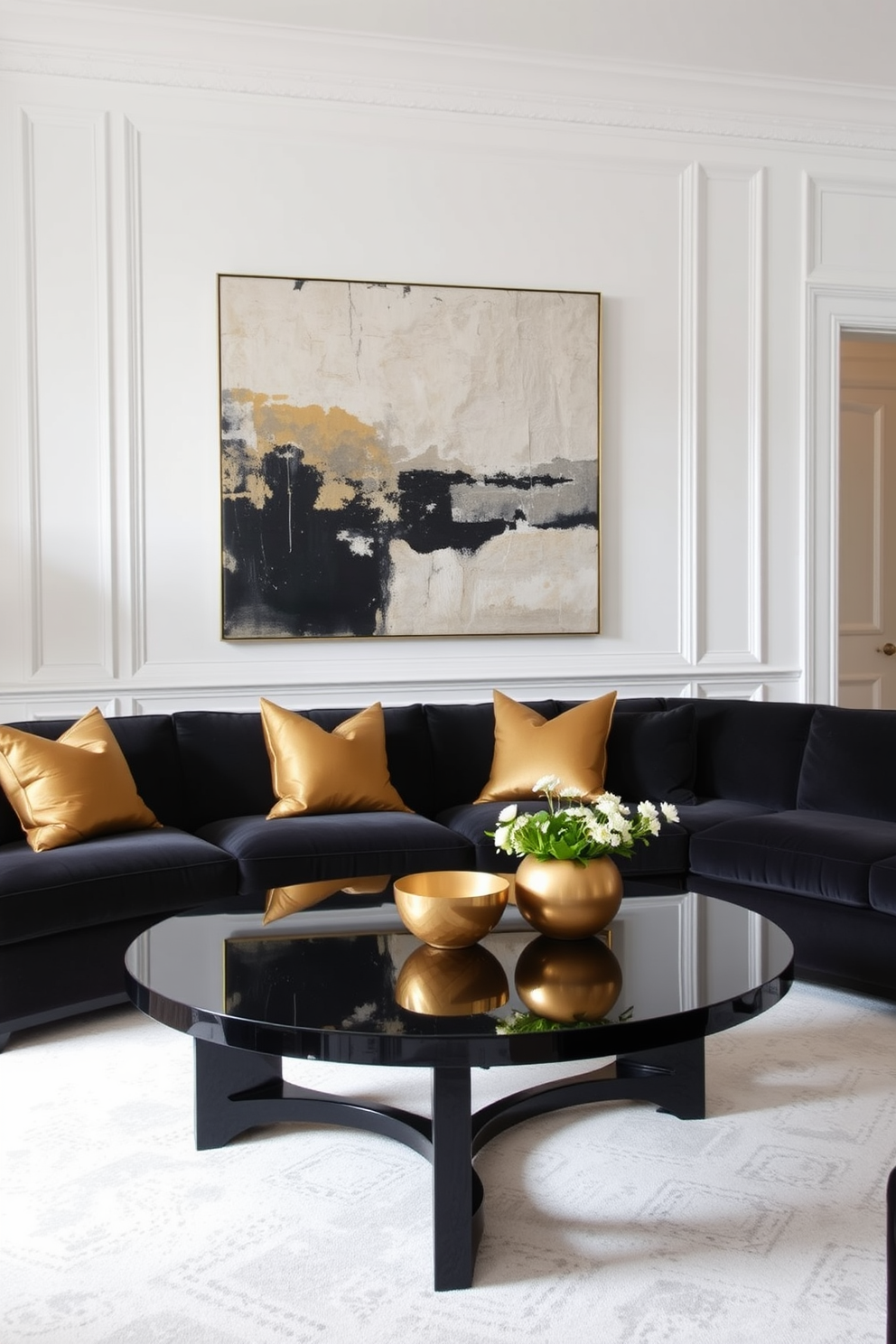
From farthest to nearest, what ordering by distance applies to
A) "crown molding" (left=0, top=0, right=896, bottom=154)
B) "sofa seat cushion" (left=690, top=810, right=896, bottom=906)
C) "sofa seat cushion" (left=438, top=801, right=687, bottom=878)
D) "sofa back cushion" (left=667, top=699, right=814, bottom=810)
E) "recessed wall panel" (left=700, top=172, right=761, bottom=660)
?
"recessed wall panel" (left=700, top=172, right=761, bottom=660), "crown molding" (left=0, top=0, right=896, bottom=154), "sofa back cushion" (left=667, top=699, right=814, bottom=810), "sofa seat cushion" (left=438, top=801, right=687, bottom=878), "sofa seat cushion" (left=690, top=810, right=896, bottom=906)

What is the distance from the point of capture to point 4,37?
14.3 ft

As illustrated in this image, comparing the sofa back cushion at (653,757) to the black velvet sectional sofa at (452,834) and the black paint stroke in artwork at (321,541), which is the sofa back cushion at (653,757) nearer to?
the black velvet sectional sofa at (452,834)

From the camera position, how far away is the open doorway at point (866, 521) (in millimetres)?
6293

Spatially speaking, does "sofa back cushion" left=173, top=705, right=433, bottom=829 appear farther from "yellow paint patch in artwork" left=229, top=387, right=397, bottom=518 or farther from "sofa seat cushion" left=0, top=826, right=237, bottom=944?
"yellow paint patch in artwork" left=229, top=387, right=397, bottom=518

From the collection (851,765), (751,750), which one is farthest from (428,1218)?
(751,750)

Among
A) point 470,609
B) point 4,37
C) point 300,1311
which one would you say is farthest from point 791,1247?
point 4,37

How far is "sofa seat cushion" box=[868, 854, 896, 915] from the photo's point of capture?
320 centimetres

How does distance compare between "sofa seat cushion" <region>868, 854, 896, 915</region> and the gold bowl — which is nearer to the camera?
the gold bowl

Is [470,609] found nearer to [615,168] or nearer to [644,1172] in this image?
[615,168]

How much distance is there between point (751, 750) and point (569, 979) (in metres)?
2.30

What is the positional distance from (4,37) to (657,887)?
149 inches

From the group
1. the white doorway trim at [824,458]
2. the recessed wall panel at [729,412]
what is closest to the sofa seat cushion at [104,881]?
the recessed wall panel at [729,412]

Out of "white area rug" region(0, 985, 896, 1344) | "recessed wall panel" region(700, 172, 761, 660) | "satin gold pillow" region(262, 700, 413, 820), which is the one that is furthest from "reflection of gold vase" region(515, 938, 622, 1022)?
"recessed wall panel" region(700, 172, 761, 660)

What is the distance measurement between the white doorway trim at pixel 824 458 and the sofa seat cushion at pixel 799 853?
1465 mm
